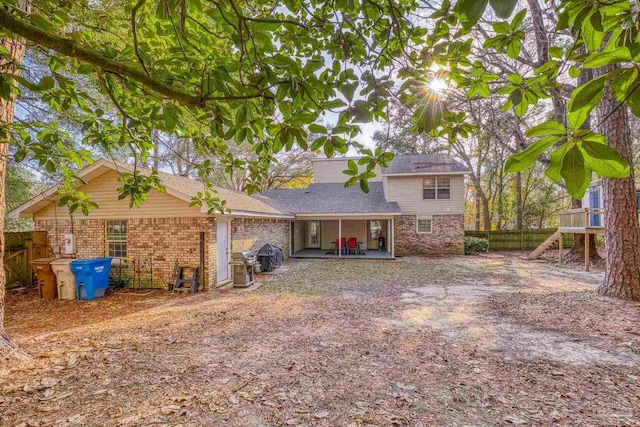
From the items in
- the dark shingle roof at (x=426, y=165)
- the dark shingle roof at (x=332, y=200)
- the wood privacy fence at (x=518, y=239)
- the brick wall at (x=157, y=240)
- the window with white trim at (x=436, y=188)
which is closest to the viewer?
the brick wall at (x=157, y=240)

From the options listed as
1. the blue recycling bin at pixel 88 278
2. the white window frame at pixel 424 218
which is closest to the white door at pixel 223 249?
the blue recycling bin at pixel 88 278

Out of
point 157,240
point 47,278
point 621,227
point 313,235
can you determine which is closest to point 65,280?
point 47,278

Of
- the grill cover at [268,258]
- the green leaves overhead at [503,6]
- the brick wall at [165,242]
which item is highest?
the green leaves overhead at [503,6]

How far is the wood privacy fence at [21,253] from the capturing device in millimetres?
8672

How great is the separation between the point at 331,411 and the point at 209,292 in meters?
6.42

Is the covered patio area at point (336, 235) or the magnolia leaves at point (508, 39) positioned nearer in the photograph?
the magnolia leaves at point (508, 39)

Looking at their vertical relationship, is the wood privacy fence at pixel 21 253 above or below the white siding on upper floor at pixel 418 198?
below

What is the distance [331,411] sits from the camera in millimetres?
2963

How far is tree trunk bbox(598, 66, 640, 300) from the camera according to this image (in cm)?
630

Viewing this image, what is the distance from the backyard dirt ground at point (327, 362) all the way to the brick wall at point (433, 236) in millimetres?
9599

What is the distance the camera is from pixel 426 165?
56.7 feet

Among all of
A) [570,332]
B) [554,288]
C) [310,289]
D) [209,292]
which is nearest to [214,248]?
[209,292]

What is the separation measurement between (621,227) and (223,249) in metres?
9.90

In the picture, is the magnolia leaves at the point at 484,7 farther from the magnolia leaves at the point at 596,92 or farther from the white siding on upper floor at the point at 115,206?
the white siding on upper floor at the point at 115,206
